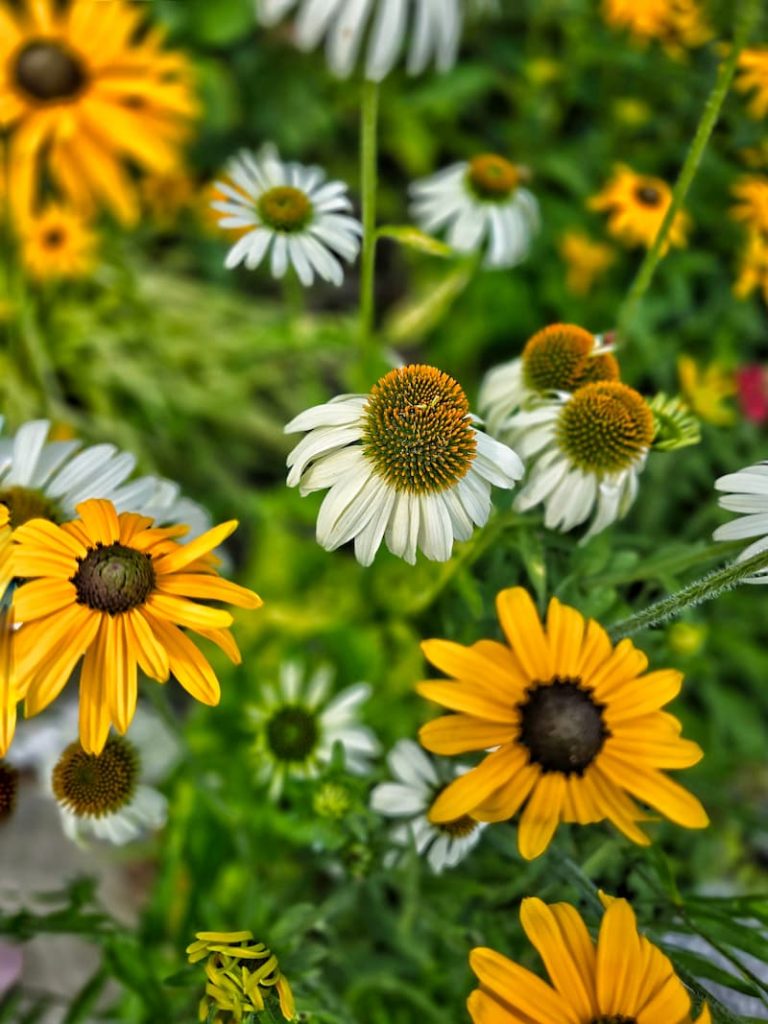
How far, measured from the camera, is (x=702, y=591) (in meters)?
0.76

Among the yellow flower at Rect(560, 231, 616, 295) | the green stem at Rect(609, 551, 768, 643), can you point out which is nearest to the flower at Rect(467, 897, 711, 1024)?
the green stem at Rect(609, 551, 768, 643)

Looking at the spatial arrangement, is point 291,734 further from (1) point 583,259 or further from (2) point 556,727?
(1) point 583,259

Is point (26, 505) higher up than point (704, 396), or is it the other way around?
point (704, 396)

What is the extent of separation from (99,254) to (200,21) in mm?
703

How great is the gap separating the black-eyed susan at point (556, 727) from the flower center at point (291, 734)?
287 mm

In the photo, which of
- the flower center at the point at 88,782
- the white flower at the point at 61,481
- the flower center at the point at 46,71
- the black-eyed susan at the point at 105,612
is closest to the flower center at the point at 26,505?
the white flower at the point at 61,481

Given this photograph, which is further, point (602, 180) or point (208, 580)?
point (602, 180)

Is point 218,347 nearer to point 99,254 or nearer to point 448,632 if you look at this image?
point 99,254

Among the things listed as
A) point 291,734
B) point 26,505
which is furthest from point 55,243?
point 291,734

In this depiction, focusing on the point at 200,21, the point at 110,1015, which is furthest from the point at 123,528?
the point at 200,21

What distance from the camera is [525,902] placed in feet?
2.30

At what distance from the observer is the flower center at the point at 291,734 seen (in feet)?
3.30

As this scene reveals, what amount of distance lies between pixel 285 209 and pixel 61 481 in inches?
14.1

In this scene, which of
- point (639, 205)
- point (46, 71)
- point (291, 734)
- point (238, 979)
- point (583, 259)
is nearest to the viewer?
point (238, 979)
